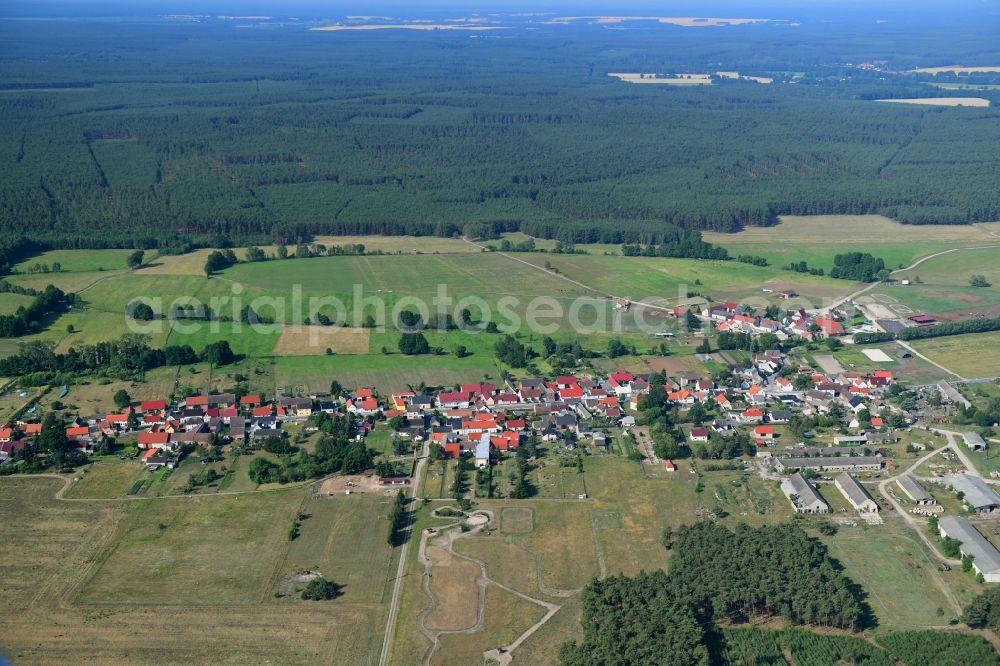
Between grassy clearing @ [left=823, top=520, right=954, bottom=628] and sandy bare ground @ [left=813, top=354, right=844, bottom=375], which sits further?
sandy bare ground @ [left=813, top=354, right=844, bottom=375]

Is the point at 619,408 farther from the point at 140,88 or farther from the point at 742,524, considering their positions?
the point at 140,88

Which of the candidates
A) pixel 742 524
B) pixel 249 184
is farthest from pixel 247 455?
pixel 249 184

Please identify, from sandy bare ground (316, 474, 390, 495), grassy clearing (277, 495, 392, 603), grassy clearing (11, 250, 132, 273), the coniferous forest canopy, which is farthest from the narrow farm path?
grassy clearing (11, 250, 132, 273)

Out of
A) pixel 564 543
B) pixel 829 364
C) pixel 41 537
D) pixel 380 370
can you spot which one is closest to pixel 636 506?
pixel 564 543

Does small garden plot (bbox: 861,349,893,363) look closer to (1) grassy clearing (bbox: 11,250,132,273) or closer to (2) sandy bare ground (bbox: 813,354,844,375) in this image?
(2) sandy bare ground (bbox: 813,354,844,375)

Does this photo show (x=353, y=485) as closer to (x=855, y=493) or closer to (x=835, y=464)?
(x=855, y=493)
